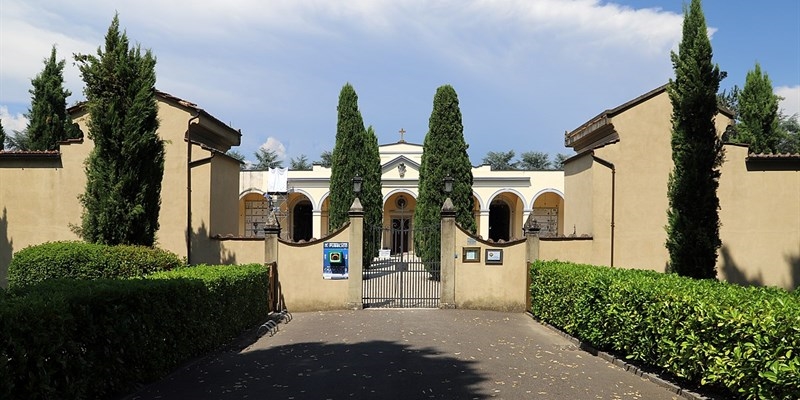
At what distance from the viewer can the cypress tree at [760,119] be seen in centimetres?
2544

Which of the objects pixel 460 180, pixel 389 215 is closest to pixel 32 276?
pixel 460 180

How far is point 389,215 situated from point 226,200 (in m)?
22.1

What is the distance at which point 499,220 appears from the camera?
40188 millimetres

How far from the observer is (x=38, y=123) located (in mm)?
24516

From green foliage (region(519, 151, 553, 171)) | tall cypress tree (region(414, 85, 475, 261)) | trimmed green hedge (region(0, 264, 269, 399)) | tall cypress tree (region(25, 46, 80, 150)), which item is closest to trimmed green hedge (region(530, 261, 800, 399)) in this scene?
trimmed green hedge (region(0, 264, 269, 399))

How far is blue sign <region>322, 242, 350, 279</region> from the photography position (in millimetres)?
14794

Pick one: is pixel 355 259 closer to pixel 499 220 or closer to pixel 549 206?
pixel 549 206

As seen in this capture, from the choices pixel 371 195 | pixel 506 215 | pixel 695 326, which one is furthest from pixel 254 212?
pixel 695 326

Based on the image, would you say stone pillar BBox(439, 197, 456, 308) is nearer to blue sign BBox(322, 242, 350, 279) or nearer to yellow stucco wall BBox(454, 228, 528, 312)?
yellow stucco wall BBox(454, 228, 528, 312)

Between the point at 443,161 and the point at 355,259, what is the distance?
7774 mm

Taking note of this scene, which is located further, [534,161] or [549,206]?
[534,161]

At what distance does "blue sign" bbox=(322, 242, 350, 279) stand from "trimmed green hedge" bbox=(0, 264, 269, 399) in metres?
4.29

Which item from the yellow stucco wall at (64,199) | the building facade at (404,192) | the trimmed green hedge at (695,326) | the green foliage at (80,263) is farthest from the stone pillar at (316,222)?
the trimmed green hedge at (695,326)

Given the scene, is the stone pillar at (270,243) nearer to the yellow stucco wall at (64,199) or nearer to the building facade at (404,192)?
the yellow stucco wall at (64,199)
